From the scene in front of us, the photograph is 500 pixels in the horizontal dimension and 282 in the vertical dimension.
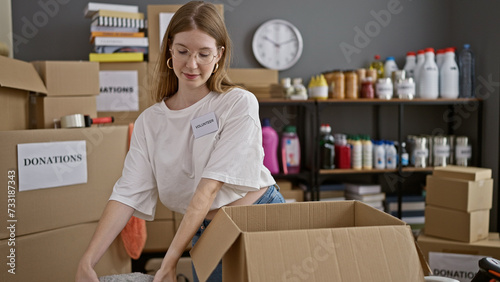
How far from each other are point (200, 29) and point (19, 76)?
115cm

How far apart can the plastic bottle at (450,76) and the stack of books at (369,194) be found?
85 cm

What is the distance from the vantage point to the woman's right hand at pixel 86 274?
1.13m

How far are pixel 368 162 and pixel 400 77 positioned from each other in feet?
2.19

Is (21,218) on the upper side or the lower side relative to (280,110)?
lower

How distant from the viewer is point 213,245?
2.70 feet

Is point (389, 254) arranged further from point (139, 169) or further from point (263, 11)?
point (263, 11)

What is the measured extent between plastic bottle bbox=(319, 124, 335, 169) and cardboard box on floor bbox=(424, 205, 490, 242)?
863 mm

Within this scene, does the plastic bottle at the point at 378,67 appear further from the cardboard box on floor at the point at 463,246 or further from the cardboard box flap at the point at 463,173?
the cardboard box on floor at the point at 463,246

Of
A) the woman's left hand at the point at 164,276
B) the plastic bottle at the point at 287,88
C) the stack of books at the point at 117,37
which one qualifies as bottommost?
the woman's left hand at the point at 164,276

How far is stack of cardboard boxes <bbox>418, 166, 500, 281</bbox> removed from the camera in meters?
2.48

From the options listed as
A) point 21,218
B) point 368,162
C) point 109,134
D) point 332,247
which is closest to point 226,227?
point 332,247

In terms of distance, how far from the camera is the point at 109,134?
87.4 inches

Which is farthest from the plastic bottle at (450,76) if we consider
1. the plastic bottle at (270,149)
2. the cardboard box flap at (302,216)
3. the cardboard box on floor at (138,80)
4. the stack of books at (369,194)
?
the cardboard box flap at (302,216)

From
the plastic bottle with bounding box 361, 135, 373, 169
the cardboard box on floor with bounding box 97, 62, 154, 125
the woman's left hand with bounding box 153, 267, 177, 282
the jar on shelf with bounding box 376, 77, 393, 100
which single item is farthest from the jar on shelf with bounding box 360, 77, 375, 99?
the woman's left hand with bounding box 153, 267, 177, 282
